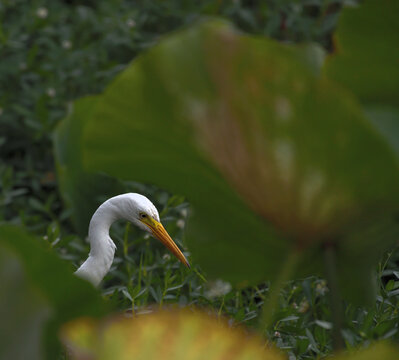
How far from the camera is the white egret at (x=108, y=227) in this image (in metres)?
2.04

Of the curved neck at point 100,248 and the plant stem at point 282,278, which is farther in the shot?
the curved neck at point 100,248

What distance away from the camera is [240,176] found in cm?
72

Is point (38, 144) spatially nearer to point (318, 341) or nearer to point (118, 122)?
point (318, 341)

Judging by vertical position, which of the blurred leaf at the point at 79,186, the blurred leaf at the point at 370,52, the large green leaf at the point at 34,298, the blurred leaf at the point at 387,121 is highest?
the blurred leaf at the point at 370,52

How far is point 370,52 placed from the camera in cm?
79

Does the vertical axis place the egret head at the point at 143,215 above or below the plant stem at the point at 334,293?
below

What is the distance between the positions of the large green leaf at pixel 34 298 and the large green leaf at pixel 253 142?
161mm

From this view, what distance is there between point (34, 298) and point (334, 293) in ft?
0.99

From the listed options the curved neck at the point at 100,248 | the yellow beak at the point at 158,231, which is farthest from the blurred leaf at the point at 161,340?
the yellow beak at the point at 158,231

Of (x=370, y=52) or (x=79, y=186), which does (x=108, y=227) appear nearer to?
(x=79, y=186)

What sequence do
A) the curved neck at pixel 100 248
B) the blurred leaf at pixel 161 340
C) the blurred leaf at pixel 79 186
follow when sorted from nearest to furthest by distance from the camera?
the blurred leaf at pixel 161 340 < the curved neck at pixel 100 248 < the blurred leaf at pixel 79 186

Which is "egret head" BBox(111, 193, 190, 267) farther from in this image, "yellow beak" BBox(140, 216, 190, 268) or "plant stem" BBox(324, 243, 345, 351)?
"plant stem" BBox(324, 243, 345, 351)

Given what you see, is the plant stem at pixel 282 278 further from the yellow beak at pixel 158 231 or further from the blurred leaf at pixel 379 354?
the yellow beak at pixel 158 231

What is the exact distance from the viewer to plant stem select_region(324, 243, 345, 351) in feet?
2.46
